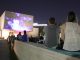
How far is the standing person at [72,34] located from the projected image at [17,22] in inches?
2461

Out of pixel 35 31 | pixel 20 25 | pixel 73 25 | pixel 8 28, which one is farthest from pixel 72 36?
pixel 35 31

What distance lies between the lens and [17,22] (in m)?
73.4

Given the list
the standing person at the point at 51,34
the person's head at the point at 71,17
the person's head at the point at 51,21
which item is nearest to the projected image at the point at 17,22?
the standing person at the point at 51,34

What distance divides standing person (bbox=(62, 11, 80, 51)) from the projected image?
205ft

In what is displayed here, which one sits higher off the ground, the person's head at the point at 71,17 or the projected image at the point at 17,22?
the projected image at the point at 17,22

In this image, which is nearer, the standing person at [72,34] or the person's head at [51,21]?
the standing person at [72,34]

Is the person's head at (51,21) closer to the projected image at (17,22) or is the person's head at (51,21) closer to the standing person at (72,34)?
the standing person at (72,34)

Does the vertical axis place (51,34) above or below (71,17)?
below

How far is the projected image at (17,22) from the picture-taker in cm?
6856

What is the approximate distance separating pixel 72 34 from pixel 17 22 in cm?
6864

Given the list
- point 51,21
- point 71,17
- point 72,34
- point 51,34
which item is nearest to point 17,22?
point 51,34

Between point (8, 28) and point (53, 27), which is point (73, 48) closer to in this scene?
point (53, 27)

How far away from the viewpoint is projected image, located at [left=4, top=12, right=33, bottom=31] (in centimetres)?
6856

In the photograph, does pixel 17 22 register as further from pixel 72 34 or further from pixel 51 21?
pixel 72 34
